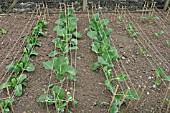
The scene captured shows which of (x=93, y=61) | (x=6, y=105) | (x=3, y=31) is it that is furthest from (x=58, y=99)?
(x=3, y=31)

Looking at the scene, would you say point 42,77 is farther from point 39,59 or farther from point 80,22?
point 80,22

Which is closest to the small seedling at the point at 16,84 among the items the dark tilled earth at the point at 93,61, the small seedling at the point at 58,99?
the dark tilled earth at the point at 93,61

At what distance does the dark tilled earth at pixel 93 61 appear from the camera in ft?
7.82

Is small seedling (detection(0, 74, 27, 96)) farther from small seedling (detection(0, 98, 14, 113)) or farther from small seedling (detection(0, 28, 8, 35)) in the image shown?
small seedling (detection(0, 28, 8, 35))

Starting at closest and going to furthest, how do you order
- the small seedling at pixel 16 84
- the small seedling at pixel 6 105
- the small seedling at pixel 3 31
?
the small seedling at pixel 6 105, the small seedling at pixel 16 84, the small seedling at pixel 3 31

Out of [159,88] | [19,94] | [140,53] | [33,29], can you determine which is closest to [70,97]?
[19,94]

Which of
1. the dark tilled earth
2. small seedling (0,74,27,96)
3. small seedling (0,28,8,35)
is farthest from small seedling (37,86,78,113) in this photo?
small seedling (0,28,8,35)

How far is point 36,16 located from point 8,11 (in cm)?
57

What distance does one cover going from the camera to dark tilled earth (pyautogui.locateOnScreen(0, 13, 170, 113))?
2385 millimetres

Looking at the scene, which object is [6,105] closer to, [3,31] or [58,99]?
[58,99]

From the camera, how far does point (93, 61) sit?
9.86ft

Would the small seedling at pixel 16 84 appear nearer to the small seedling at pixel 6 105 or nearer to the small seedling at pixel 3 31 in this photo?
the small seedling at pixel 6 105

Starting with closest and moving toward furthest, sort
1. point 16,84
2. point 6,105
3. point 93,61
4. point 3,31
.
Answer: point 6,105 < point 16,84 < point 93,61 < point 3,31

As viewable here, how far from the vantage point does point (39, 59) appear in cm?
299
